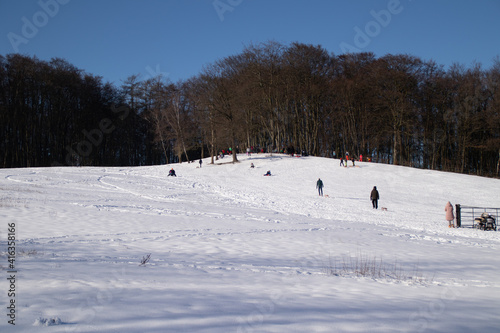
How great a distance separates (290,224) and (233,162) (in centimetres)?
3252

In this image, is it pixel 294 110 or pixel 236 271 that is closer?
pixel 236 271

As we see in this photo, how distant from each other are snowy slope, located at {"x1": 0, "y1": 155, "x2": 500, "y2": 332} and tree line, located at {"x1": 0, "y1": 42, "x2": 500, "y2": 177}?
3032 centimetres

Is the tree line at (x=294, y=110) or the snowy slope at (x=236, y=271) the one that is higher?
the tree line at (x=294, y=110)

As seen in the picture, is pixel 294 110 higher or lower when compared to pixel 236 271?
higher

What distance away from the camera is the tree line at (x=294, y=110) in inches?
1780

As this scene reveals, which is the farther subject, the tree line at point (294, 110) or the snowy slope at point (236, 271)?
the tree line at point (294, 110)

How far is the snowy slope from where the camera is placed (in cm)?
429

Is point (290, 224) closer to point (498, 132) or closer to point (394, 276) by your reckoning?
point (394, 276)

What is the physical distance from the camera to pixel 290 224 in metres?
15.0

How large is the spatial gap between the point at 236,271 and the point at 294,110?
50414mm

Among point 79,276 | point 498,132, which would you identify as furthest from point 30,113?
point 498,132

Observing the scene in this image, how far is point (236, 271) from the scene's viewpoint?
22.9 feet

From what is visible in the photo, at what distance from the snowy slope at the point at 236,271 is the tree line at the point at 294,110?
3032 cm

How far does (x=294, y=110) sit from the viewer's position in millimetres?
55375
